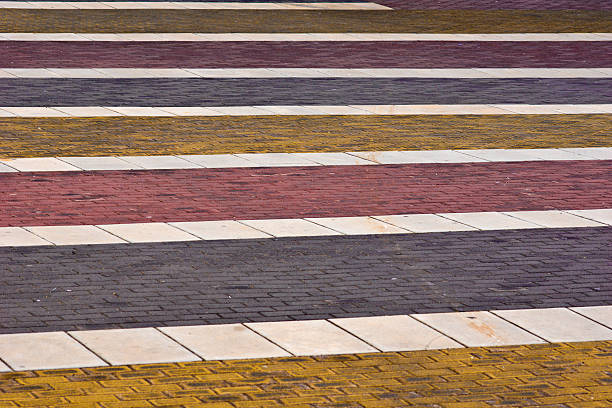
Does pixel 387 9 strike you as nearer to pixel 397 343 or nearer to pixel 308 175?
pixel 308 175

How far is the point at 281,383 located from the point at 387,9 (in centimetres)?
2507

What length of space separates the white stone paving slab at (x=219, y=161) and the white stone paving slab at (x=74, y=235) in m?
3.12

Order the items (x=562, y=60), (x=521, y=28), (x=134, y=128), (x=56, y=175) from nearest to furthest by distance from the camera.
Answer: (x=56, y=175) → (x=134, y=128) → (x=562, y=60) → (x=521, y=28)

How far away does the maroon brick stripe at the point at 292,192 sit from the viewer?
11.6 metres

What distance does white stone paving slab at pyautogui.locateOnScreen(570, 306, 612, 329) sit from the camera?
894cm

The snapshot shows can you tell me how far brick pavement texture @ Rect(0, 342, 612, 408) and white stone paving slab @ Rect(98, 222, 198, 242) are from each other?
305 centimetres

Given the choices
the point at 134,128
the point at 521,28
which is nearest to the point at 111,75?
the point at 134,128

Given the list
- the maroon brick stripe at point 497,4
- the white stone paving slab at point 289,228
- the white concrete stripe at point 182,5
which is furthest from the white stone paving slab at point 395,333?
the maroon brick stripe at point 497,4

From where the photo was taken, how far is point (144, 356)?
7.84 meters

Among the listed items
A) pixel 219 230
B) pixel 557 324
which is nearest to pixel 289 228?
pixel 219 230

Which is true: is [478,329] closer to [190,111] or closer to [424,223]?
[424,223]

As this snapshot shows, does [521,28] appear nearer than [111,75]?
No

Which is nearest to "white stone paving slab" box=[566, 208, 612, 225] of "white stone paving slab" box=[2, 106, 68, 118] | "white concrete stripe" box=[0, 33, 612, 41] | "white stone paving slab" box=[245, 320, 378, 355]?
"white stone paving slab" box=[245, 320, 378, 355]

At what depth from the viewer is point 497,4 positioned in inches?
1318
